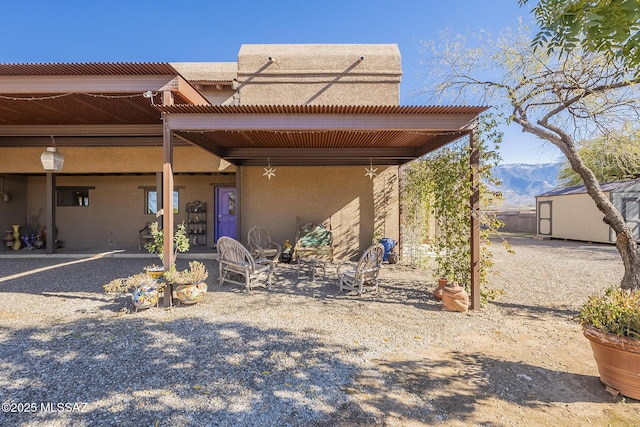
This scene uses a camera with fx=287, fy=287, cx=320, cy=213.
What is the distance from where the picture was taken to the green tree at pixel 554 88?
4.28 metres

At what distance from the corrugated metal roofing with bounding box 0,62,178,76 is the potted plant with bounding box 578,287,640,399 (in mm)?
5734

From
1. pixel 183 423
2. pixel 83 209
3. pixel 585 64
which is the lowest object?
pixel 183 423

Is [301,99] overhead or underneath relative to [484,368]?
overhead

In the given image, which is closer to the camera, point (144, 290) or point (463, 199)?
point (144, 290)

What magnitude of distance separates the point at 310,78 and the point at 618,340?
7.67 metres

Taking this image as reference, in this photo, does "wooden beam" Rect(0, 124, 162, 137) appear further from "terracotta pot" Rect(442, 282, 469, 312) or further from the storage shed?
the storage shed

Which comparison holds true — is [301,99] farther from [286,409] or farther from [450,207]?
[286,409]

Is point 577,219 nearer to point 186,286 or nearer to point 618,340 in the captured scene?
point 618,340

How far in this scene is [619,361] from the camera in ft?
7.48

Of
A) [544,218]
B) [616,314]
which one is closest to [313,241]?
[616,314]

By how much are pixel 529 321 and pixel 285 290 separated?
362 cm

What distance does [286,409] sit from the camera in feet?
7.00

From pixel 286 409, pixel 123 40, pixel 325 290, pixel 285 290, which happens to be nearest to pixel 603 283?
pixel 325 290

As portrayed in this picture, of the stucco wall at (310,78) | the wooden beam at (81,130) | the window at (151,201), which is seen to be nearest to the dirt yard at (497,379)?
the stucco wall at (310,78)
